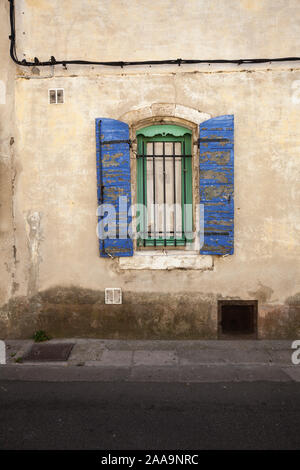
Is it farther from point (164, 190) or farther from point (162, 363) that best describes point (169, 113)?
point (162, 363)

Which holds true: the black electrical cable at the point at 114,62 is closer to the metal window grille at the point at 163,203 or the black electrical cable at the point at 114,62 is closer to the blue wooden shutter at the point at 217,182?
the blue wooden shutter at the point at 217,182

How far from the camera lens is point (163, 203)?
222 inches

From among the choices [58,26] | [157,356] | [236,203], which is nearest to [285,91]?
[236,203]

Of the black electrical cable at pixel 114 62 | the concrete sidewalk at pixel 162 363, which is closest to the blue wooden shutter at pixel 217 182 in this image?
the black electrical cable at pixel 114 62

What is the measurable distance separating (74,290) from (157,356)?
5.51 ft

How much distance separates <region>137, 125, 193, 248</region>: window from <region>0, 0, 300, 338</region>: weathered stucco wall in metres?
0.59

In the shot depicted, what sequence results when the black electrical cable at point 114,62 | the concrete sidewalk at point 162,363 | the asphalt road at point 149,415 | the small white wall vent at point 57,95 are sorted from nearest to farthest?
the asphalt road at point 149,415 < the concrete sidewalk at point 162,363 < the black electrical cable at point 114,62 < the small white wall vent at point 57,95

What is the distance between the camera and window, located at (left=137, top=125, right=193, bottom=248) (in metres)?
5.51

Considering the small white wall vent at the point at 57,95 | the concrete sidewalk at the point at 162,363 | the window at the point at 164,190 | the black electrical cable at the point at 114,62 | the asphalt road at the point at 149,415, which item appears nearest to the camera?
the asphalt road at the point at 149,415

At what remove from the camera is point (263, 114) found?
5.21 metres

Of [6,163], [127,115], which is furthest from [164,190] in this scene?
[6,163]

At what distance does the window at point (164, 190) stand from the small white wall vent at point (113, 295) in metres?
0.83

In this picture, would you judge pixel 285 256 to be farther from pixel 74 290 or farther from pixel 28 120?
pixel 28 120

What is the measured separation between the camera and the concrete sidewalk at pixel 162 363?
4223 millimetres
